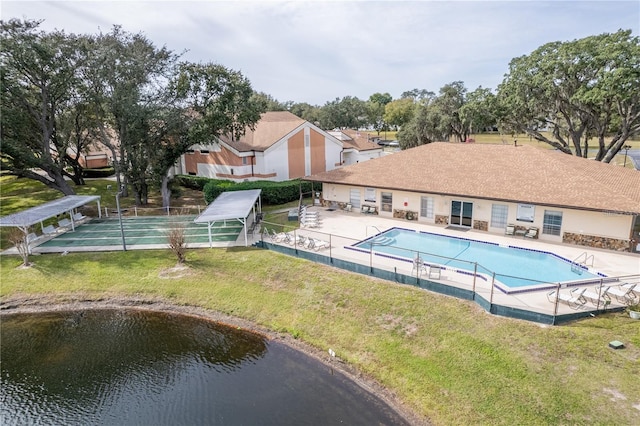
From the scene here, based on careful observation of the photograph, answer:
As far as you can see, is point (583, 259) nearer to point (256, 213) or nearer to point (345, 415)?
point (345, 415)

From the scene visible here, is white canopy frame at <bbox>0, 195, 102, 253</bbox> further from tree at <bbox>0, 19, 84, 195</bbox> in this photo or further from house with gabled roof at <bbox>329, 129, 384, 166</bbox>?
house with gabled roof at <bbox>329, 129, 384, 166</bbox>

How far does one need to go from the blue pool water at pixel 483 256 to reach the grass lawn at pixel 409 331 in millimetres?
2870

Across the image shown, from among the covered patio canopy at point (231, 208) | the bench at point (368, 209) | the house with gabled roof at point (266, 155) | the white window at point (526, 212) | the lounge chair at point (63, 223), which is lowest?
the lounge chair at point (63, 223)

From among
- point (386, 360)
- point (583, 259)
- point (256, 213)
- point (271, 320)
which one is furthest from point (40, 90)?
point (583, 259)

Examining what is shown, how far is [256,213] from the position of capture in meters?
28.8

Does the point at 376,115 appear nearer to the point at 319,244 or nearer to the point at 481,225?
the point at 481,225

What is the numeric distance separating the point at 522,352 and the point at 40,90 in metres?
35.5

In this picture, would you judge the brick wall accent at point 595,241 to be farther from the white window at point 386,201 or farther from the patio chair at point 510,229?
the white window at point 386,201

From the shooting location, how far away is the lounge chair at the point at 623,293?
14359mm

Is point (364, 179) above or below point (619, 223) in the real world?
above

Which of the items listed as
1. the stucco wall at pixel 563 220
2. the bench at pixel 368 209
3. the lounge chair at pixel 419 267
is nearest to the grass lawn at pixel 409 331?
the lounge chair at pixel 419 267

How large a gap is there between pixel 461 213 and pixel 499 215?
224 cm

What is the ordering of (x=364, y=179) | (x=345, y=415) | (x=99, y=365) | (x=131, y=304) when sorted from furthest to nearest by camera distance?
(x=364, y=179) < (x=131, y=304) < (x=99, y=365) < (x=345, y=415)

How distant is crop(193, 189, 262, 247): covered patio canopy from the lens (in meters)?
21.2
